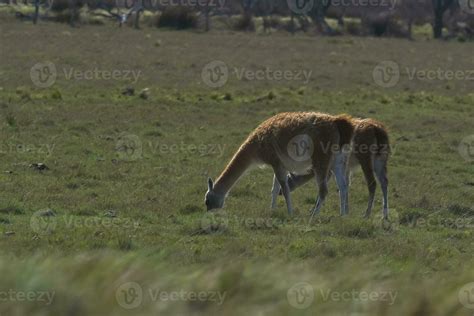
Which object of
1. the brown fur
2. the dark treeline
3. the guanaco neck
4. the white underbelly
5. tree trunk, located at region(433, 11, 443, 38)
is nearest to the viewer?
the brown fur

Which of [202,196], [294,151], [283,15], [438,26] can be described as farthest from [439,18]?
[294,151]

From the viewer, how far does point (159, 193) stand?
51.8 ft

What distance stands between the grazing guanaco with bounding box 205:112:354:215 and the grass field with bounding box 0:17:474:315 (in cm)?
38

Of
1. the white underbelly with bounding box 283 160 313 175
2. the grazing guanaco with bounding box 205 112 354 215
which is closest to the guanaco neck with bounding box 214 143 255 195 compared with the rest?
the grazing guanaco with bounding box 205 112 354 215

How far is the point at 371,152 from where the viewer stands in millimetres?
14516

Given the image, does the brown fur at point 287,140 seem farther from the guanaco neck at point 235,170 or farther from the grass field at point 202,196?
the grass field at point 202,196

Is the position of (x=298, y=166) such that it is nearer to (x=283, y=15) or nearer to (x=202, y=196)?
(x=202, y=196)

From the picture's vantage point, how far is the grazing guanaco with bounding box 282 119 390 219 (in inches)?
563

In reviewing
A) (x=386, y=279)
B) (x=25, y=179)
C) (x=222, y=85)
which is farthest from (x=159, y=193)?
(x=222, y=85)

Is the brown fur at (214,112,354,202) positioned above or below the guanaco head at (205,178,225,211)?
above

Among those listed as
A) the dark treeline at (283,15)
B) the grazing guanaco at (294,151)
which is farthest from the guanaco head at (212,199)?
the dark treeline at (283,15)

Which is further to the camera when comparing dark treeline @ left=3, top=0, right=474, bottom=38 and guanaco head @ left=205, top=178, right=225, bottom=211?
dark treeline @ left=3, top=0, right=474, bottom=38

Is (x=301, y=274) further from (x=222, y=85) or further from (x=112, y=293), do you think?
(x=222, y=85)

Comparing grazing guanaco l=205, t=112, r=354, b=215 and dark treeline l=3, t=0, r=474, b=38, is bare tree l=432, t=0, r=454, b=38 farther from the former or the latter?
grazing guanaco l=205, t=112, r=354, b=215
